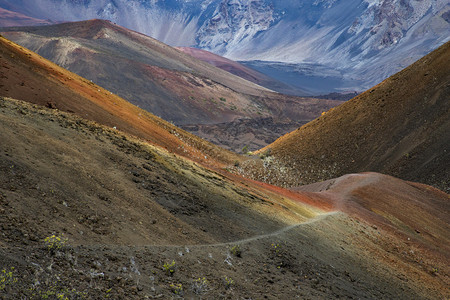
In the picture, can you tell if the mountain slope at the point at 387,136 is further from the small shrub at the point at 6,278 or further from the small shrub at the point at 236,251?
the small shrub at the point at 6,278

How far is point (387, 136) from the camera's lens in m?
33.2

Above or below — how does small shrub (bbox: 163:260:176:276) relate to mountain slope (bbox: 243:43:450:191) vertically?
below

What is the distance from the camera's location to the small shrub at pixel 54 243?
6477 mm

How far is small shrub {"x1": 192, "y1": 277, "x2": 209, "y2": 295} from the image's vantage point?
7.44m

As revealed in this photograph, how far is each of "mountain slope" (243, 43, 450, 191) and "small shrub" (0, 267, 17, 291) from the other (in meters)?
26.4

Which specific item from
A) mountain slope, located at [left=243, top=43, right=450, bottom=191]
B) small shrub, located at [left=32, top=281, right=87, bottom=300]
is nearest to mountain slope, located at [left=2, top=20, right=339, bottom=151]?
mountain slope, located at [left=243, top=43, right=450, bottom=191]

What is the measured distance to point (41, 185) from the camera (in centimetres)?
844

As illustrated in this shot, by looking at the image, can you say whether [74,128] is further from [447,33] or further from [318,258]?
[447,33]

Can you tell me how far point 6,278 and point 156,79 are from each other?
73.4m

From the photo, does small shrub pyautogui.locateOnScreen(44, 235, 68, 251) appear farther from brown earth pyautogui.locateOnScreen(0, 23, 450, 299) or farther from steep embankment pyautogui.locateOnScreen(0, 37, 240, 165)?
steep embankment pyautogui.locateOnScreen(0, 37, 240, 165)

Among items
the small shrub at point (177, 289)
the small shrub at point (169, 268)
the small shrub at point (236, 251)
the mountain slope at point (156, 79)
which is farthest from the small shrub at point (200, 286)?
the mountain slope at point (156, 79)

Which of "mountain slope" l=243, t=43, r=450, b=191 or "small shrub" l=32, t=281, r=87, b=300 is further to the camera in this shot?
"mountain slope" l=243, t=43, r=450, b=191

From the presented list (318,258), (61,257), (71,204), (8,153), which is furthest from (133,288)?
(318,258)

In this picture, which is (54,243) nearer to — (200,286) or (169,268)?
(169,268)
